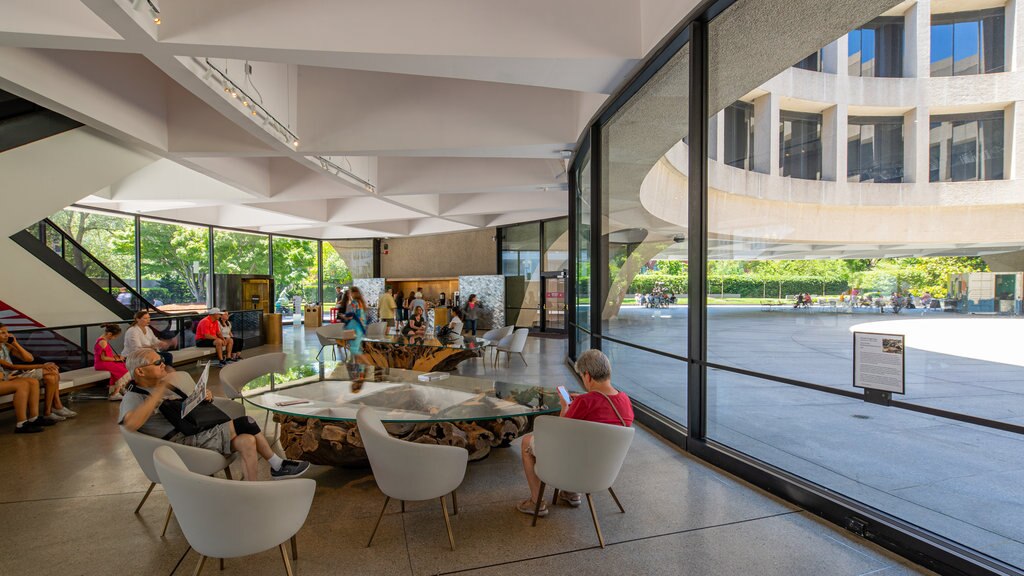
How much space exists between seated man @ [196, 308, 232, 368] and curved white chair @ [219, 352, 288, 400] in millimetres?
5285

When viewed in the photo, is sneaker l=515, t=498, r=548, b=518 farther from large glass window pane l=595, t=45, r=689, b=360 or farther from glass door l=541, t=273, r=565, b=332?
glass door l=541, t=273, r=565, b=332

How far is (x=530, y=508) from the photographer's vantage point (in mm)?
3104

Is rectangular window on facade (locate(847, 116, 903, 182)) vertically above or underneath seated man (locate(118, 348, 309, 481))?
above

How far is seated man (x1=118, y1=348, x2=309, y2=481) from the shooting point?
2.89 m

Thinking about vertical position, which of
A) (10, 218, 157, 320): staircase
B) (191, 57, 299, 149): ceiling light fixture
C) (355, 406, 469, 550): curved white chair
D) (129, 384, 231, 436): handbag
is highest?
(191, 57, 299, 149): ceiling light fixture

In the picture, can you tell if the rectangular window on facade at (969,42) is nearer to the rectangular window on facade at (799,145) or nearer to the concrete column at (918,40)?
the concrete column at (918,40)

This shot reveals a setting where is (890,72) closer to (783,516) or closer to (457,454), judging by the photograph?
(783,516)

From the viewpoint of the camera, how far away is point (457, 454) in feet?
8.72

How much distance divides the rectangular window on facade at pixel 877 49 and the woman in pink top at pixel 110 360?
942 cm

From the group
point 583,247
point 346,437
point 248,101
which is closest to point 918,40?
point 346,437

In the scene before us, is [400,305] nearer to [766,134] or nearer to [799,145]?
[766,134]

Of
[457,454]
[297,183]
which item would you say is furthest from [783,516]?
[297,183]

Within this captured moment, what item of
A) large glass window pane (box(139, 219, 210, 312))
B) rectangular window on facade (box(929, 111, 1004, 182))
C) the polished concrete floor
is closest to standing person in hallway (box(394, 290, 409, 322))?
large glass window pane (box(139, 219, 210, 312))

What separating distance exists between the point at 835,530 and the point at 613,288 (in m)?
3.91
